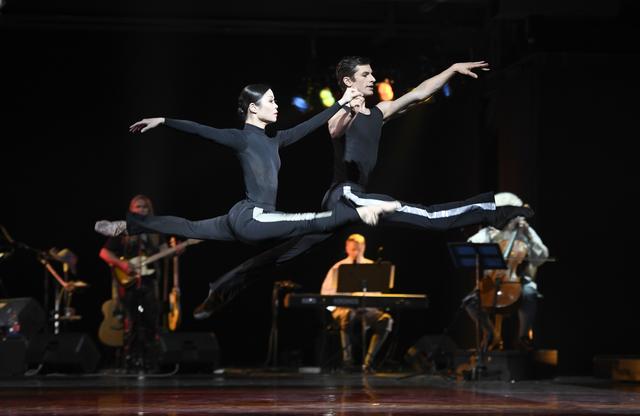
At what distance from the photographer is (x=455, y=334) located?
15000 millimetres

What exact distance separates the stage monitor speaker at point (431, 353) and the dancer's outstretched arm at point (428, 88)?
6522 mm

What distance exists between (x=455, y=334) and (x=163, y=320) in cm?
375

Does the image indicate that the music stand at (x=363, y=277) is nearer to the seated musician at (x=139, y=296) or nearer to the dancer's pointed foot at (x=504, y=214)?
the seated musician at (x=139, y=296)

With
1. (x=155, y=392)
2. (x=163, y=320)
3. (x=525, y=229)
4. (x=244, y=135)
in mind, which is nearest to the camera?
(x=244, y=135)

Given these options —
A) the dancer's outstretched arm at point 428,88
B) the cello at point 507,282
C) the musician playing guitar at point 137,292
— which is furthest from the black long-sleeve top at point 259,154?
the musician playing guitar at point 137,292

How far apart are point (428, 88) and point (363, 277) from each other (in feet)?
20.2

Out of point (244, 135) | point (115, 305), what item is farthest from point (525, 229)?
point (244, 135)

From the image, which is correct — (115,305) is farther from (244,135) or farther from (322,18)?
(244,135)

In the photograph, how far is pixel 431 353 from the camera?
13.2 metres

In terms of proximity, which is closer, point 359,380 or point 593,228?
point 359,380

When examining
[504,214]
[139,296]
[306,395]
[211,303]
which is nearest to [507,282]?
[306,395]

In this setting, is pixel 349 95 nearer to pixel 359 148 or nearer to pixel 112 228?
pixel 359 148

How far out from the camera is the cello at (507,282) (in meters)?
11.5

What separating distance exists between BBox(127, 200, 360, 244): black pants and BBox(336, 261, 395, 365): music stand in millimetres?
6097
